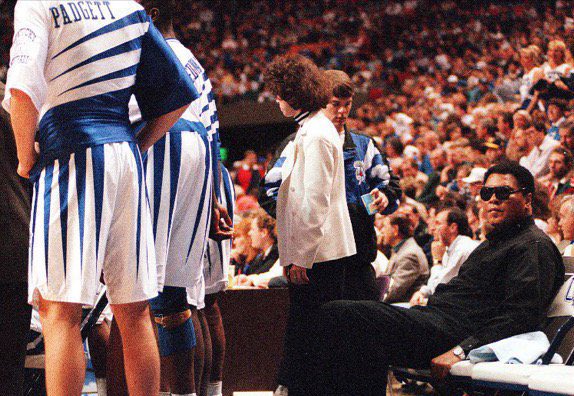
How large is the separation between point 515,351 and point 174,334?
138cm

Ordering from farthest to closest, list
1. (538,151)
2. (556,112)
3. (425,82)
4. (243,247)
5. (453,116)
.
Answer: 1. (425,82)
2. (453,116)
3. (556,112)
4. (538,151)
5. (243,247)

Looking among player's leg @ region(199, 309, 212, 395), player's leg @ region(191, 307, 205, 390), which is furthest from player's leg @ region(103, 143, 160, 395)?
player's leg @ region(199, 309, 212, 395)

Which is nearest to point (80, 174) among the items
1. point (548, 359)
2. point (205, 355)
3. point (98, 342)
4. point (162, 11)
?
point (162, 11)

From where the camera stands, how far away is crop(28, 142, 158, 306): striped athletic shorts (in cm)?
242

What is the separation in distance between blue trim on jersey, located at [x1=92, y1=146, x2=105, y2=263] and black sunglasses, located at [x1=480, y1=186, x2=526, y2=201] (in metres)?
1.96

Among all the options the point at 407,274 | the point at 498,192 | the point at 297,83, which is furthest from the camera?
the point at 407,274

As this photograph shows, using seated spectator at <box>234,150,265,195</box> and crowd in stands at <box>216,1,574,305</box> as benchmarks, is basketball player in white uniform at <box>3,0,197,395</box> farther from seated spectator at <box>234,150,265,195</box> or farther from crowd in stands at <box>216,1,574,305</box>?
seated spectator at <box>234,150,265,195</box>

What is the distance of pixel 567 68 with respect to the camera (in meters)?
8.12

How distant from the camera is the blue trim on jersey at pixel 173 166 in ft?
10.4

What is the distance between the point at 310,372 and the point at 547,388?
145cm

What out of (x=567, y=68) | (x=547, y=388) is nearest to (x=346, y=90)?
(x=547, y=388)

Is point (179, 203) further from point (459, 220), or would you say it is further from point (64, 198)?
point (459, 220)

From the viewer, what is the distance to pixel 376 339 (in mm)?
3678

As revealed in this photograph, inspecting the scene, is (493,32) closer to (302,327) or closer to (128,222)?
(302,327)
